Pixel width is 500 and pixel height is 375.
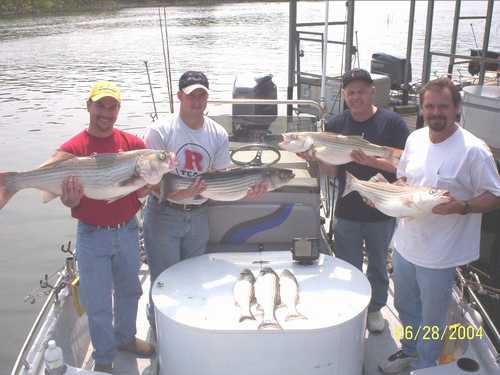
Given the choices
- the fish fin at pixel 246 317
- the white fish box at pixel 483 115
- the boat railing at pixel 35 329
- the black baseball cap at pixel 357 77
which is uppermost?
the black baseball cap at pixel 357 77

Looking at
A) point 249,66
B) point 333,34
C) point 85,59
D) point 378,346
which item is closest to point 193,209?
point 378,346

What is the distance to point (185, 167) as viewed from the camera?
349 cm

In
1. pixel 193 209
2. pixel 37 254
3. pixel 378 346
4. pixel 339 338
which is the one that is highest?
pixel 193 209

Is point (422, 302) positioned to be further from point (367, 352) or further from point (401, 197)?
point (367, 352)

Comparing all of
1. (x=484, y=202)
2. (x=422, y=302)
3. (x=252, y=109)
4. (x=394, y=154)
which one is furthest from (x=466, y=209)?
(x=252, y=109)

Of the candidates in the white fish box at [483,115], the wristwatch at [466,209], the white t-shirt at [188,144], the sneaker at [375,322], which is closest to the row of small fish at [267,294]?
the white t-shirt at [188,144]

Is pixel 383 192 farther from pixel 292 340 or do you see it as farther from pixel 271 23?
pixel 271 23

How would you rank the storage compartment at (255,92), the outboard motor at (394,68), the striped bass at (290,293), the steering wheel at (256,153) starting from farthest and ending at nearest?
the outboard motor at (394,68)
the storage compartment at (255,92)
the steering wheel at (256,153)
the striped bass at (290,293)

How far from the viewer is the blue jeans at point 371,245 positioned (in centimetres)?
385

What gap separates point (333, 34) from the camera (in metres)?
31.9

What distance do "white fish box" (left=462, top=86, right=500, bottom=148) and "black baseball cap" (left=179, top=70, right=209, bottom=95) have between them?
4.56 meters

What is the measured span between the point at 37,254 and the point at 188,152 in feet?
20.0

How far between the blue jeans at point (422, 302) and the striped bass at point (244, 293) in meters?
1.00

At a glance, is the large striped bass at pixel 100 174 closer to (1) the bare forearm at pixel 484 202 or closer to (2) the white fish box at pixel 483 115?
(1) the bare forearm at pixel 484 202
